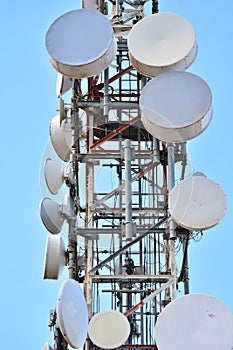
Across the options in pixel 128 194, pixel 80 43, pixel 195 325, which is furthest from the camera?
pixel 128 194

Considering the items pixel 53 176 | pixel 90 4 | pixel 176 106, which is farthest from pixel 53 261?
pixel 90 4

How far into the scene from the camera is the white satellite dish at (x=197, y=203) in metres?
14.5

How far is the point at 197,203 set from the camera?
48.2 feet

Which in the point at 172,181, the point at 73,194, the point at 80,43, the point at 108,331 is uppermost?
the point at 80,43

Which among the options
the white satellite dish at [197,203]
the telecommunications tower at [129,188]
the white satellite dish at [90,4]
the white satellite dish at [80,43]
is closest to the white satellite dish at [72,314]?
the telecommunications tower at [129,188]

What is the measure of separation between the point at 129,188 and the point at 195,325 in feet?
8.77

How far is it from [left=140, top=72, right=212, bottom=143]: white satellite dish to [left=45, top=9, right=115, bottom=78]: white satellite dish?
2.96 feet

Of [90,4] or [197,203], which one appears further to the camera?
[90,4]

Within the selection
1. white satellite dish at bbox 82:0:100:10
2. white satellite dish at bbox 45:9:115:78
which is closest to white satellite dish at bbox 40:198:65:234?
white satellite dish at bbox 45:9:115:78

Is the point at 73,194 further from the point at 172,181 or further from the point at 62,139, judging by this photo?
the point at 172,181

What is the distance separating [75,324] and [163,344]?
4.86 feet

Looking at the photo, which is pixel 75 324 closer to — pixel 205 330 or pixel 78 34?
pixel 205 330

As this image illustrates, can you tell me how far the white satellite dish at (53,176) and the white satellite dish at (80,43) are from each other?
5.45ft

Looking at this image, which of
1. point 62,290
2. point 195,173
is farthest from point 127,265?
point 62,290
